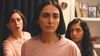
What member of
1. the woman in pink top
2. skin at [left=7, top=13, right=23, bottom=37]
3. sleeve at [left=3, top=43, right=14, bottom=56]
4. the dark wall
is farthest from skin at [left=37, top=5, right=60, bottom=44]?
the dark wall

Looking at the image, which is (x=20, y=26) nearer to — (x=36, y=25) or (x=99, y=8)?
(x=36, y=25)

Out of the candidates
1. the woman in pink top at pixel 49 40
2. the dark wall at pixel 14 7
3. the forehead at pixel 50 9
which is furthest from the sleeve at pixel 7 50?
the forehead at pixel 50 9

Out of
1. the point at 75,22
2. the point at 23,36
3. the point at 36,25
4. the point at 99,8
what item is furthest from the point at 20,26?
the point at 99,8

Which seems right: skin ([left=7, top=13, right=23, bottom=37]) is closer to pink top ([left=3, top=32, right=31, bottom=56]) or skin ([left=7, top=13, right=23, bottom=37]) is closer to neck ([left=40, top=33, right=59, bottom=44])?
pink top ([left=3, top=32, right=31, bottom=56])

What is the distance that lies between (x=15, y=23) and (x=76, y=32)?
56 cm

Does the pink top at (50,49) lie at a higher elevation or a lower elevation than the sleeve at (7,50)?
higher

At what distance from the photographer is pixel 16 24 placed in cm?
205

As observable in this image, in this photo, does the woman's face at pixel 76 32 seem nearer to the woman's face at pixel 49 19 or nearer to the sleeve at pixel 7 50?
the sleeve at pixel 7 50

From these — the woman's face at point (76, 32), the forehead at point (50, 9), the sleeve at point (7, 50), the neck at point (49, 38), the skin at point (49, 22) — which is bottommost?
the sleeve at point (7, 50)

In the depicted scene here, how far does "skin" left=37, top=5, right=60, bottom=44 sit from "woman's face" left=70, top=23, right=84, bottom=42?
89 centimetres

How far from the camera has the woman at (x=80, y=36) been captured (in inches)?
84.1

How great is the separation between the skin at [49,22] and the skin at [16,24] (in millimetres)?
824

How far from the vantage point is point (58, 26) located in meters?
1.31

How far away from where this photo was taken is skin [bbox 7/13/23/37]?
2.06 metres
